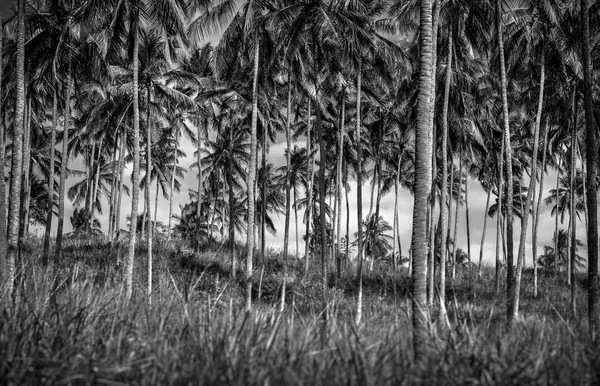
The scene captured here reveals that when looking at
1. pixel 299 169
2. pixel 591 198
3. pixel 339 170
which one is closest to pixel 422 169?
pixel 591 198

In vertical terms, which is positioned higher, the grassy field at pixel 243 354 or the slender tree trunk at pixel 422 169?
the slender tree trunk at pixel 422 169

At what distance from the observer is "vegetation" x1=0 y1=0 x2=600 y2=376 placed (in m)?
4.66

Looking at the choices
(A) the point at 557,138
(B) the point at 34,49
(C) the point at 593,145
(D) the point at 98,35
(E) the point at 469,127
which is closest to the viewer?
(C) the point at 593,145

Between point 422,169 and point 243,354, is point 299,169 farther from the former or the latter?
point 243,354

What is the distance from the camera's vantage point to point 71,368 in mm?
4105

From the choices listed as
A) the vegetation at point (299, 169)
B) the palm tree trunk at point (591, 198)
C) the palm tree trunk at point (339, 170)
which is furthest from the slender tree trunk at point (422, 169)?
the palm tree trunk at point (339, 170)

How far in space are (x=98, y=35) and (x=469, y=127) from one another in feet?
60.6

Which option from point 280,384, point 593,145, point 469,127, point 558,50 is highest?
point 558,50

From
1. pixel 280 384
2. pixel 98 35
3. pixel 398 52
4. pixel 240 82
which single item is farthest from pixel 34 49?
pixel 280 384

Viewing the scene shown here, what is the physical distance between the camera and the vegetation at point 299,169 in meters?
4.66

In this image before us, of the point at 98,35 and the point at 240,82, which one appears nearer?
the point at 98,35

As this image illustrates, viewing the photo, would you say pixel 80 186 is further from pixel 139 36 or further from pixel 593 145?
pixel 593 145

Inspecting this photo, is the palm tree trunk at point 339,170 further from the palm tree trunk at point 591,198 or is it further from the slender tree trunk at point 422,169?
the slender tree trunk at point 422,169

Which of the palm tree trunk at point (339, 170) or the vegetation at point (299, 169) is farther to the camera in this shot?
the palm tree trunk at point (339, 170)
